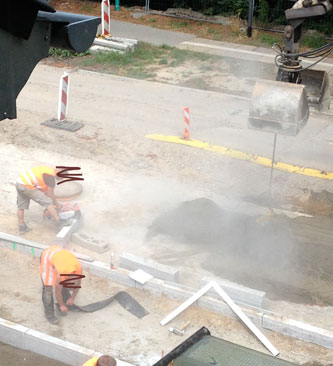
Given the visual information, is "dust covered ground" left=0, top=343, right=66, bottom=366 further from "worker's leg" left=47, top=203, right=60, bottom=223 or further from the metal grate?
the metal grate

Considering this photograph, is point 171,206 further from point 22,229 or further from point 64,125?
point 64,125

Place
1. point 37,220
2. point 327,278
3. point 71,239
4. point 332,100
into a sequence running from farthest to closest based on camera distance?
1. point 332,100
2. point 37,220
3. point 71,239
4. point 327,278

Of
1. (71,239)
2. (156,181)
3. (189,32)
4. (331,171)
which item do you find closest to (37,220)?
(71,239)

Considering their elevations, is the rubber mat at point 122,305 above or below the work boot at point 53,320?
above

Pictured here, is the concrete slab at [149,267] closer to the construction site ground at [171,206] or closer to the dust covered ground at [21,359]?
the construction site ground at [171,206]

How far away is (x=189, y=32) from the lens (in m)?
22.5

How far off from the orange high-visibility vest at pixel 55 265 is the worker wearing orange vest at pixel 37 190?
204cm

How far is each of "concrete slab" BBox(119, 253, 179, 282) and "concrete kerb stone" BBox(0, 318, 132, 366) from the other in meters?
1.87

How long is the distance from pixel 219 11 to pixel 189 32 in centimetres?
195

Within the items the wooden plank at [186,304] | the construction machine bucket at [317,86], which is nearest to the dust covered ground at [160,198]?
the wooden plank at [186,304]

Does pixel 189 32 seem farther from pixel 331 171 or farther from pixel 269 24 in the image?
pixel 331 171

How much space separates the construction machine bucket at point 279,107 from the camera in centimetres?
943

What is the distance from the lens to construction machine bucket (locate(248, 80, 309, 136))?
9.43 metres

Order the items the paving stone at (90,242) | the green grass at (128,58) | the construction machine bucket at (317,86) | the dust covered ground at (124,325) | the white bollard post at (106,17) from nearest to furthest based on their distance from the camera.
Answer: the dust covered ground at (124,325), the paving stone at (90,242), the construction machine bucket at (317,86), the green grass at (128,58), the white bollard post at (106,17)
